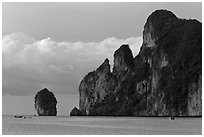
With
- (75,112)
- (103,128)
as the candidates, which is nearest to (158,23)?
(75,112)

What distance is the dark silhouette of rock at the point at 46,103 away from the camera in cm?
18750

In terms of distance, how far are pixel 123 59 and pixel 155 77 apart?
82.7 ft

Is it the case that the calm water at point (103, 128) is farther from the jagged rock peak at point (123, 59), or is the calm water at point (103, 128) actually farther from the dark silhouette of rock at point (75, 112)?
the dark silhouette of rock at point (75, 112)

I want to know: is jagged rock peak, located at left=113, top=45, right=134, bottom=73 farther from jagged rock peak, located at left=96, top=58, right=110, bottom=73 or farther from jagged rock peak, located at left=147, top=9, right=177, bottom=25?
jagged rock peak, located at left=147, top=9, right=177, bottom=25

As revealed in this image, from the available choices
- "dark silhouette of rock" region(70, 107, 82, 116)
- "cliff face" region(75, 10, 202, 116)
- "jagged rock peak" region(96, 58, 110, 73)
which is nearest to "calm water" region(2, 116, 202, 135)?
"cliff face" region(75, 10, 202, 116)

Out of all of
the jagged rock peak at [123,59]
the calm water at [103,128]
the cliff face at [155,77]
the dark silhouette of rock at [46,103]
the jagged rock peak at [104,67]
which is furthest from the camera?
the dark silhouette of rock at [46,103]

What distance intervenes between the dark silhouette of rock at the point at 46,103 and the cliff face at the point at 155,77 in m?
12.1

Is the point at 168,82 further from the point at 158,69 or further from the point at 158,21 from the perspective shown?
the point at 158,21

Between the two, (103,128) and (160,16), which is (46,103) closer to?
(160,16)

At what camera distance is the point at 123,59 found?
178 m

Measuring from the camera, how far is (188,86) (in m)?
142

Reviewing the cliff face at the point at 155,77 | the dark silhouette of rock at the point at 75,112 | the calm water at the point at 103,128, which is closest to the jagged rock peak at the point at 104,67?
the cliff face at the point at 155,77

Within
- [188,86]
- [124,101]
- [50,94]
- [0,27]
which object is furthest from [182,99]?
[0,27]

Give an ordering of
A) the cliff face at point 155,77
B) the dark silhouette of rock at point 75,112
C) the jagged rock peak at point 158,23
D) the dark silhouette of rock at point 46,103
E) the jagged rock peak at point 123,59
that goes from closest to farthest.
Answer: the cliff face at point 155,77 < the jagged rock peak at point 158,23 < the jagged rock peak at point 123,59 < the dark silhouette of rock at point 75,112 < the dark silhouette of rock at point 46,103
